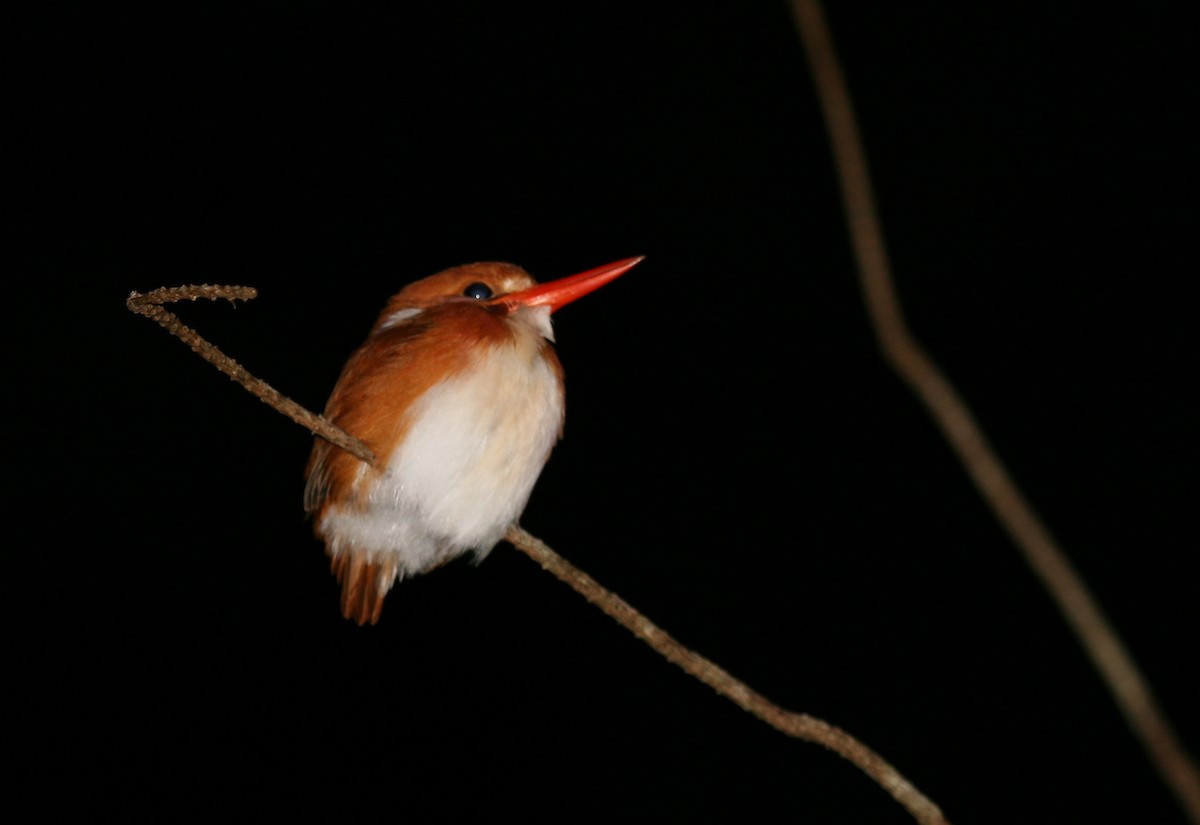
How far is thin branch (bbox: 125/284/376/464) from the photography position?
118 centimetres

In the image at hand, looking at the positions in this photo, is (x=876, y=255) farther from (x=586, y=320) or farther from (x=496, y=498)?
(x=586, y=320)

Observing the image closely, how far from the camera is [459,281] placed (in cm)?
223

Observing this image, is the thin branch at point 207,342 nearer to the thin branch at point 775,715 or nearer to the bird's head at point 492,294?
the thin branch at point 775,715

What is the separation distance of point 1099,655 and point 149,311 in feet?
3.61

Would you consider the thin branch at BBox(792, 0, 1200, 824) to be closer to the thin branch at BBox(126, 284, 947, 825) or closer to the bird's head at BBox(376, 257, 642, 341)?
the thin branch at BBox(126, 284, 947, 825)

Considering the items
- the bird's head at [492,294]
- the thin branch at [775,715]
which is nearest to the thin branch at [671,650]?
the thin branch at [775,715]

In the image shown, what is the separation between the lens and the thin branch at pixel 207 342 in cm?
118

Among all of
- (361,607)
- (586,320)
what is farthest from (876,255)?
(586,320)

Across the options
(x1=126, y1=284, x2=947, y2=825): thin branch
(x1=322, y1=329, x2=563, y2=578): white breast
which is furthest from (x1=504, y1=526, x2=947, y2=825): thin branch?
(x1=322, y1=329, x2=563, y2=578): white breast

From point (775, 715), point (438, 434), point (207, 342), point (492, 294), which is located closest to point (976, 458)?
point (775, 715)

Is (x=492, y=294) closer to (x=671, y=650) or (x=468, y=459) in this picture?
(x=468, y=459)

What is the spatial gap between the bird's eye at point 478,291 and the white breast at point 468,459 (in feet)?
0.64

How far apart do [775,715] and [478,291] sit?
1225mm

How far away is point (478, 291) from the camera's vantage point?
2.23 metres
